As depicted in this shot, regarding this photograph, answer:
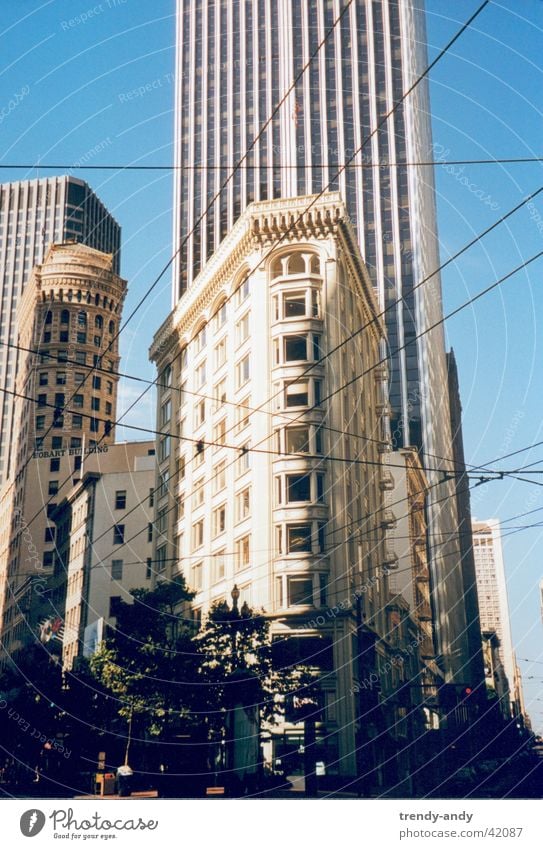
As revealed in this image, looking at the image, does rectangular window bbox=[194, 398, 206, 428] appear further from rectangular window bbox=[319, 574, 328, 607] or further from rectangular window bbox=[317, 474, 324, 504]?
rectangular window bbox=[319, 574, 328, 607]

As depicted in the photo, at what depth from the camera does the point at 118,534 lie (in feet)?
52.6

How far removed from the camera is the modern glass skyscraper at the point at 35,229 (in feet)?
52.1

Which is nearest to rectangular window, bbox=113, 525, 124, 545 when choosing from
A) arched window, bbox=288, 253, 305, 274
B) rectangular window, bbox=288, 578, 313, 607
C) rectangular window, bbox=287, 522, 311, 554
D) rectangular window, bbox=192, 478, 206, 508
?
rectangular window, bbox=192, 478, 206, 508

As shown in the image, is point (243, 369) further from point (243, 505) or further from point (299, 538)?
point (299, 538)

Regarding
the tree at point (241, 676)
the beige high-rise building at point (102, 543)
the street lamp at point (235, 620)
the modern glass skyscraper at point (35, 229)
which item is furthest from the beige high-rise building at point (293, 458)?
the modern glass skyscraper at point (35, 229)

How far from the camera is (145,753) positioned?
Answer: 545 inches

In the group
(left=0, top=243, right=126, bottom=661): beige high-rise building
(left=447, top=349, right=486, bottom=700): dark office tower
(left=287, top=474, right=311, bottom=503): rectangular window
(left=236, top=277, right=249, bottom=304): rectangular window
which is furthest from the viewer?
(left=236, top=277, right=249, bottom=304): rectangular window

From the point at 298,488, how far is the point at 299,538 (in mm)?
892

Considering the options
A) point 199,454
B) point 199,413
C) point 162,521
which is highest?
point 199,413

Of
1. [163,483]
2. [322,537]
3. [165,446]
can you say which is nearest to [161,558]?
[163,483]

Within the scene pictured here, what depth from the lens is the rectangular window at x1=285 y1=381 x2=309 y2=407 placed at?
15.6 metres

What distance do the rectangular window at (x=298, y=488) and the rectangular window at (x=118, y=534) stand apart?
3078mm

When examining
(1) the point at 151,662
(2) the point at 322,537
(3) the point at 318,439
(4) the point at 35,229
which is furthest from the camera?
(4) the point at 35,229

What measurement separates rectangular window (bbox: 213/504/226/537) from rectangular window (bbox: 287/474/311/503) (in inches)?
45.6
